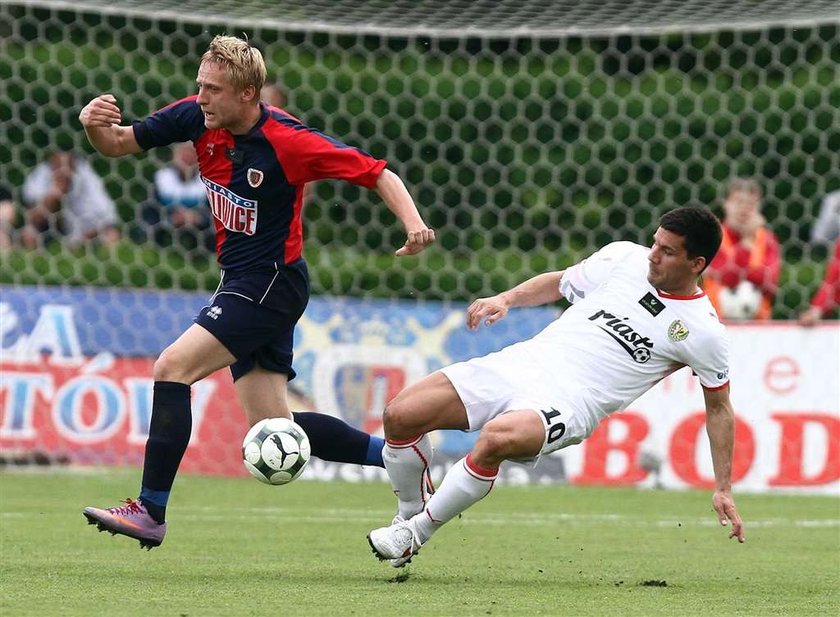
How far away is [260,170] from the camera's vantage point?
6.34m

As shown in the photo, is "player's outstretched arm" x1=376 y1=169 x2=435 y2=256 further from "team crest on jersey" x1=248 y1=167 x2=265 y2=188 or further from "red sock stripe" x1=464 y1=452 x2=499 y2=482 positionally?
"red sock stripe" x1=464 y1=452 x2=499 y2=482

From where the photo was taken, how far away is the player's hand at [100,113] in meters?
6.27

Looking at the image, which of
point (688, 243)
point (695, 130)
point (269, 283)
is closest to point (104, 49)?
point (695, 130)

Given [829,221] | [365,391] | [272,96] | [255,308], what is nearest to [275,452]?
[255,308]

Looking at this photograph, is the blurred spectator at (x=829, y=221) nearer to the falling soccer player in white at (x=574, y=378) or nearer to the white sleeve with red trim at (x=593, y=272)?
the white sleeve with red trim at (x=593, y=272)

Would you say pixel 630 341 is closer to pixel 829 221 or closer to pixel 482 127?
pixel 829 221

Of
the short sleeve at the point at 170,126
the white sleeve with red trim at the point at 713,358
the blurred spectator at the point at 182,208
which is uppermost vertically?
the short sleeve at the point at 170,126

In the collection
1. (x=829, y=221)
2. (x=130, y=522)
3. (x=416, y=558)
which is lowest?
(x=416, y=558)

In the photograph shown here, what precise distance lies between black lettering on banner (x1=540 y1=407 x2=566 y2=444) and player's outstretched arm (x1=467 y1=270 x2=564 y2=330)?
1.32 feet

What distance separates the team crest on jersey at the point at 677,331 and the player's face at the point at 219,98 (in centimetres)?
184

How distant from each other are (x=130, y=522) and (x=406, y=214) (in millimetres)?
1528

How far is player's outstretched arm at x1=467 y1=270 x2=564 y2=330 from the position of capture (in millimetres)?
6102

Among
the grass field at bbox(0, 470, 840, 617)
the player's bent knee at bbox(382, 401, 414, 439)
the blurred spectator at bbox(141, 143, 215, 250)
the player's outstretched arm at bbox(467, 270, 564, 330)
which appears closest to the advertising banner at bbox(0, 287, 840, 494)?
the grass field at bbox(0, 470, 840, 617)

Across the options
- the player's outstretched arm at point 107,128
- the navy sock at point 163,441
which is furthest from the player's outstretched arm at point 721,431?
the player's outstretched arm at point 107,128
